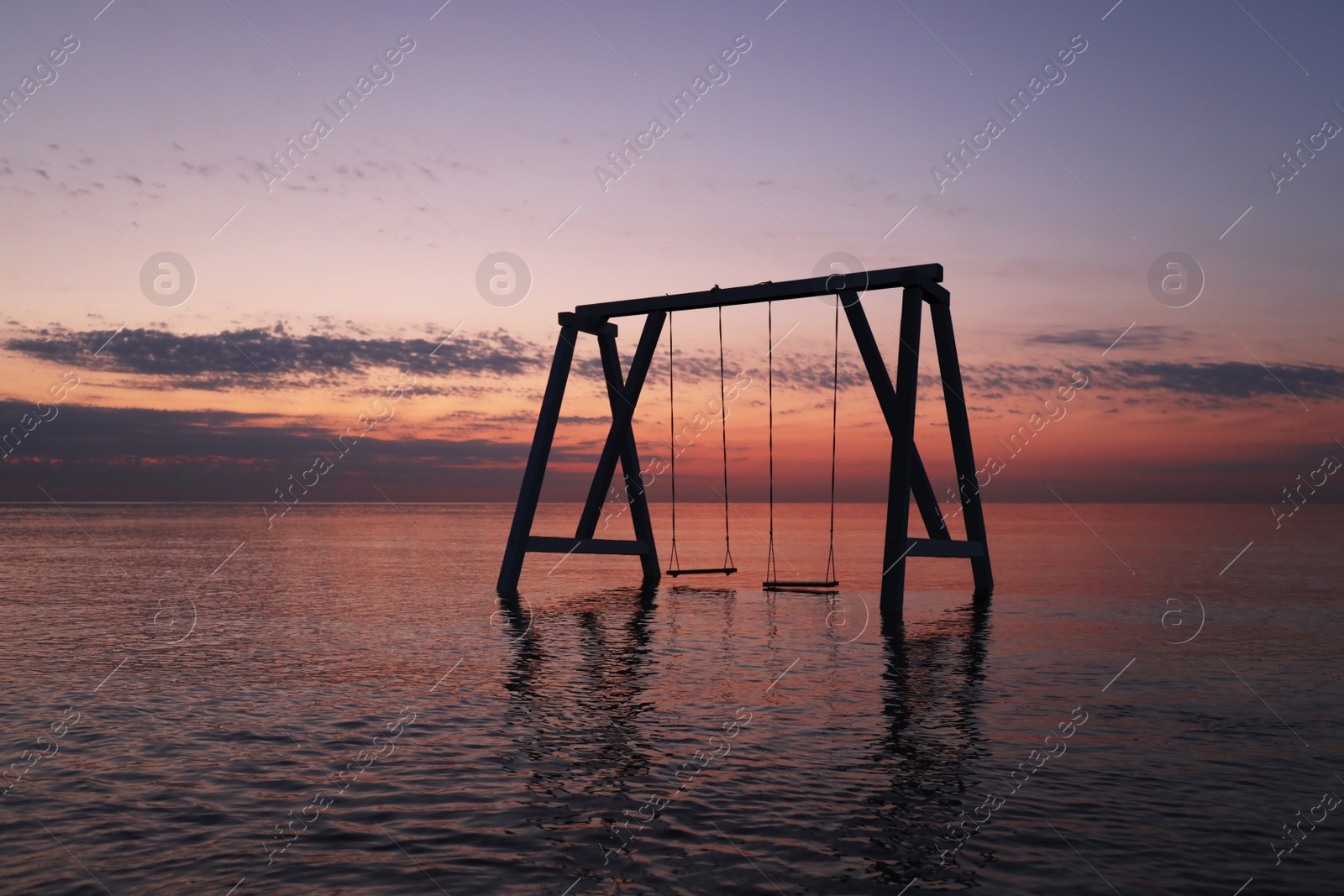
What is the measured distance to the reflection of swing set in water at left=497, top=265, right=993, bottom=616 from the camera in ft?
53.9

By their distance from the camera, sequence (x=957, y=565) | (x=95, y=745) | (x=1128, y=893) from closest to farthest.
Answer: (x=1128, y=893), (x=95, y=745), (x=957, y=565)

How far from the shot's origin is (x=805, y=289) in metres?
17.4

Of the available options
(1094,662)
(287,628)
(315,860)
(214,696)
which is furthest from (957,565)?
(315,860)

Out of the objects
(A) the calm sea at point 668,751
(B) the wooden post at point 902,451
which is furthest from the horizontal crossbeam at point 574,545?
(B) the wooden post at point 902,451

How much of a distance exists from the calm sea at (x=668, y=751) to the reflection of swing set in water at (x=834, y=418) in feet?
5.41

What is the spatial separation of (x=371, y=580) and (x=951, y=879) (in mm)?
23556

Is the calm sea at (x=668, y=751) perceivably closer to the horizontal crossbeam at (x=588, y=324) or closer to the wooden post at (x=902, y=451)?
the wooden post at (x=902, y=451)

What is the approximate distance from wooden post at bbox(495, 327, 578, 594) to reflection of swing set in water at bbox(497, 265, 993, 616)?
23mm

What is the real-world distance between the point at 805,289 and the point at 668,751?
1125cm

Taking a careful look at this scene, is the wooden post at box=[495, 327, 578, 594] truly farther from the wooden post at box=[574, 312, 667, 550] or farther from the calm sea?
the calm sea

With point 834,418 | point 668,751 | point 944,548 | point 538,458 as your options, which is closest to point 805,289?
point 834,418

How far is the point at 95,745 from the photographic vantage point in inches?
321

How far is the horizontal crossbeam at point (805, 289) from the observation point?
54.7ft

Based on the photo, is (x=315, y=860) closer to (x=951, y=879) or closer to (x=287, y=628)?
(x=951, y=879)
